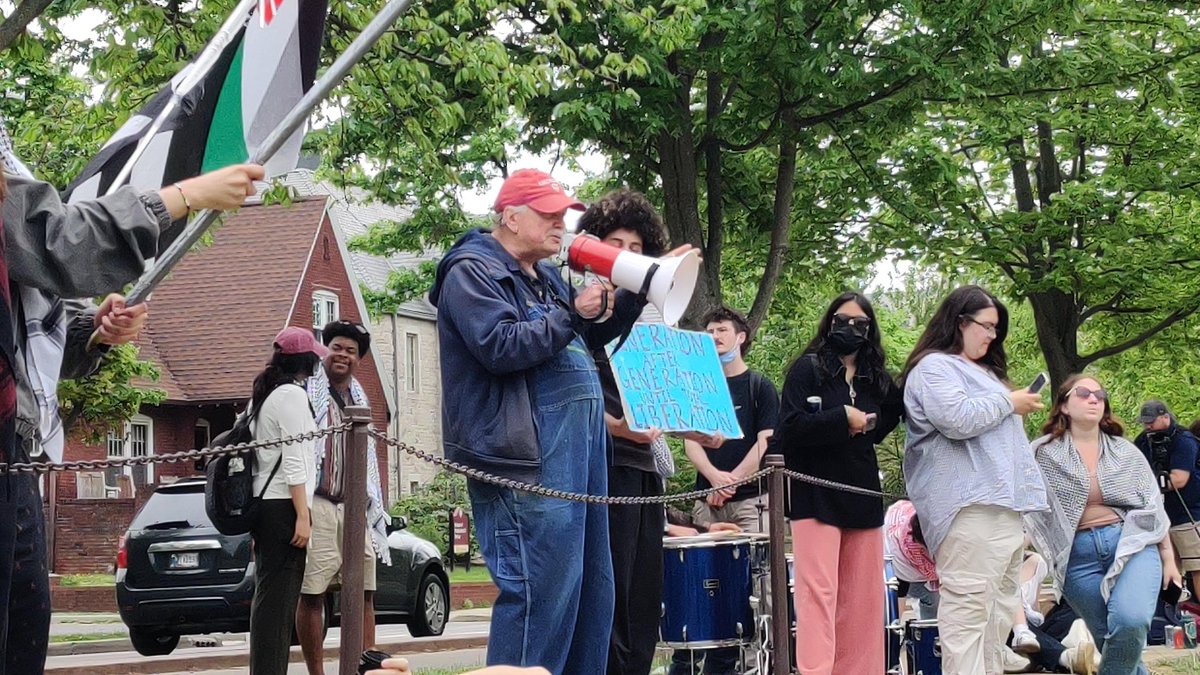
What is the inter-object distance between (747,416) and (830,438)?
3.91 feet

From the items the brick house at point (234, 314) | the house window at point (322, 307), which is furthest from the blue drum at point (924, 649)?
the house window at point (322, 307)

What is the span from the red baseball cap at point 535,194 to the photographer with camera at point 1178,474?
10.1 metres

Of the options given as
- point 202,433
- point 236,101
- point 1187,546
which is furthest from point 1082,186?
point 202,433

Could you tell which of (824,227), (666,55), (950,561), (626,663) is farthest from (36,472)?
(824,227)

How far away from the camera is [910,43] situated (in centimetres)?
1670

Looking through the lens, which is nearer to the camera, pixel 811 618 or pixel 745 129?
pixel 811 618

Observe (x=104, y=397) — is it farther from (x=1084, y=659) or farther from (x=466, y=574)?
(x=1084, y=659)

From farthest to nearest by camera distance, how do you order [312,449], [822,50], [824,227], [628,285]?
[824,227] → [822,50] → [312,449] → [628,285]

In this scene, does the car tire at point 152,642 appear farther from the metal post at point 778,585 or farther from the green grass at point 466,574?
the green grass at point 466,574

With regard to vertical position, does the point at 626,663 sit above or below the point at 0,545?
below

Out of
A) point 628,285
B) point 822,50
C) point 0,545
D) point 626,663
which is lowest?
point 626,663

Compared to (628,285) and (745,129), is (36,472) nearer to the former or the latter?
(628,285)

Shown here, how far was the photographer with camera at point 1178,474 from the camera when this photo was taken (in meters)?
14.4

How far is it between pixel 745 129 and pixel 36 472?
582 inches
